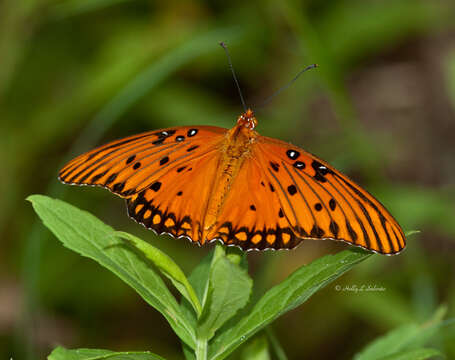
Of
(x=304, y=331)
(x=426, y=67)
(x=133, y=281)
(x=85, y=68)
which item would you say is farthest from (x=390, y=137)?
(x=133, y=281)

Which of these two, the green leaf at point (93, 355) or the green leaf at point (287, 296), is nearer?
the green leaf at point (93, 355)

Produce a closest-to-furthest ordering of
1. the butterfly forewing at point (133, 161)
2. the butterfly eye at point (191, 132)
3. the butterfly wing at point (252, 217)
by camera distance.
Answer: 1. the butterfly wing at point (252, 217)
2. the butterfly forewing at point (133, 161)
3. the butterfly eye at point (191, 132)

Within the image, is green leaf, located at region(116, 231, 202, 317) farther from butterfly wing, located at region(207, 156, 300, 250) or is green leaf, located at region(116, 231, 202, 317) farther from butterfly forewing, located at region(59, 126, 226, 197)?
butterfly forewing, located at region(59, 126, 226, 197)

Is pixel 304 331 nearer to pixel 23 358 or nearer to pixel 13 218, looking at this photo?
pixel 23 358

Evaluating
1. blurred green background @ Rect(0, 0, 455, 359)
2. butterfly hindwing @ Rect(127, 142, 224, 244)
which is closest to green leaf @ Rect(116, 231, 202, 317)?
butterfly hindwing @ Rect(127, 142, 224, 244)

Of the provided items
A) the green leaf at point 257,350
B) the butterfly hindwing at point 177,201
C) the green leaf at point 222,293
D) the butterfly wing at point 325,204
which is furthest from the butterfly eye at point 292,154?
the green leaf at point 257,350

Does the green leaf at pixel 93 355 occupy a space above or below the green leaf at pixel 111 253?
below

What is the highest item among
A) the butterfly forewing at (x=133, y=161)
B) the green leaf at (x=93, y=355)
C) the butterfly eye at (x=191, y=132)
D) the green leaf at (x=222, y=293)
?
the butterfly eye at (x=191, y=132)

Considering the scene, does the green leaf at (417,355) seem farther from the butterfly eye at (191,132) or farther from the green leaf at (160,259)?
the butterfly eye at (191,132)
